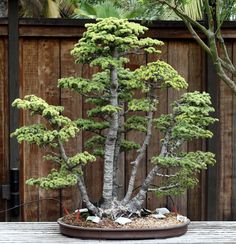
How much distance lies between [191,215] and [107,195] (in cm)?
79

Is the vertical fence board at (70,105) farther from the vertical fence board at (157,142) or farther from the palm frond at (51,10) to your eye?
the palm frond at (51,10)

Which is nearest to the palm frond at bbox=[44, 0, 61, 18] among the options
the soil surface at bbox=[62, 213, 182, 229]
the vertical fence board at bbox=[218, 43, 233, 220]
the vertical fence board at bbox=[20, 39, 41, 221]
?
the vertical fence board at bbox=[20, 39, 41, 221]

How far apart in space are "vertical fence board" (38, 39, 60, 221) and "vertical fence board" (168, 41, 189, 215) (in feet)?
1.89

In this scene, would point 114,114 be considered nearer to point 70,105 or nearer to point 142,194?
point 142,194

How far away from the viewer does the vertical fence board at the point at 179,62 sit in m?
2.79

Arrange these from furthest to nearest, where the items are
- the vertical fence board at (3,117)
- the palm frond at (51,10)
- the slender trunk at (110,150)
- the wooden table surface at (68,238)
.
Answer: the palm frond at (51,10) < the vertical fence board at (3,117) < the slender trunk at (110,150) < the wooden table surface at (68,238)

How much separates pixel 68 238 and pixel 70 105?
2.85ft

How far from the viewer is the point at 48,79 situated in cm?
274

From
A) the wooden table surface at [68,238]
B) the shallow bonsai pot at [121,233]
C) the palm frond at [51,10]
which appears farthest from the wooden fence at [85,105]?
the palm frond at [51,10]

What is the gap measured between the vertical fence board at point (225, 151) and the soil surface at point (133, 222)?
2.21 ft

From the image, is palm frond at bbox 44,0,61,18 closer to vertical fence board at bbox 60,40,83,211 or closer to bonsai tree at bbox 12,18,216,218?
vertical fence board at bbox 60,40,83,211

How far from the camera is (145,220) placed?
2121mm

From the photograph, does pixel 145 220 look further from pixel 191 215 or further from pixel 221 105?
pixel 221 105

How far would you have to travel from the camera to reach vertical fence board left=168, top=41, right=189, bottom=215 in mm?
2785
